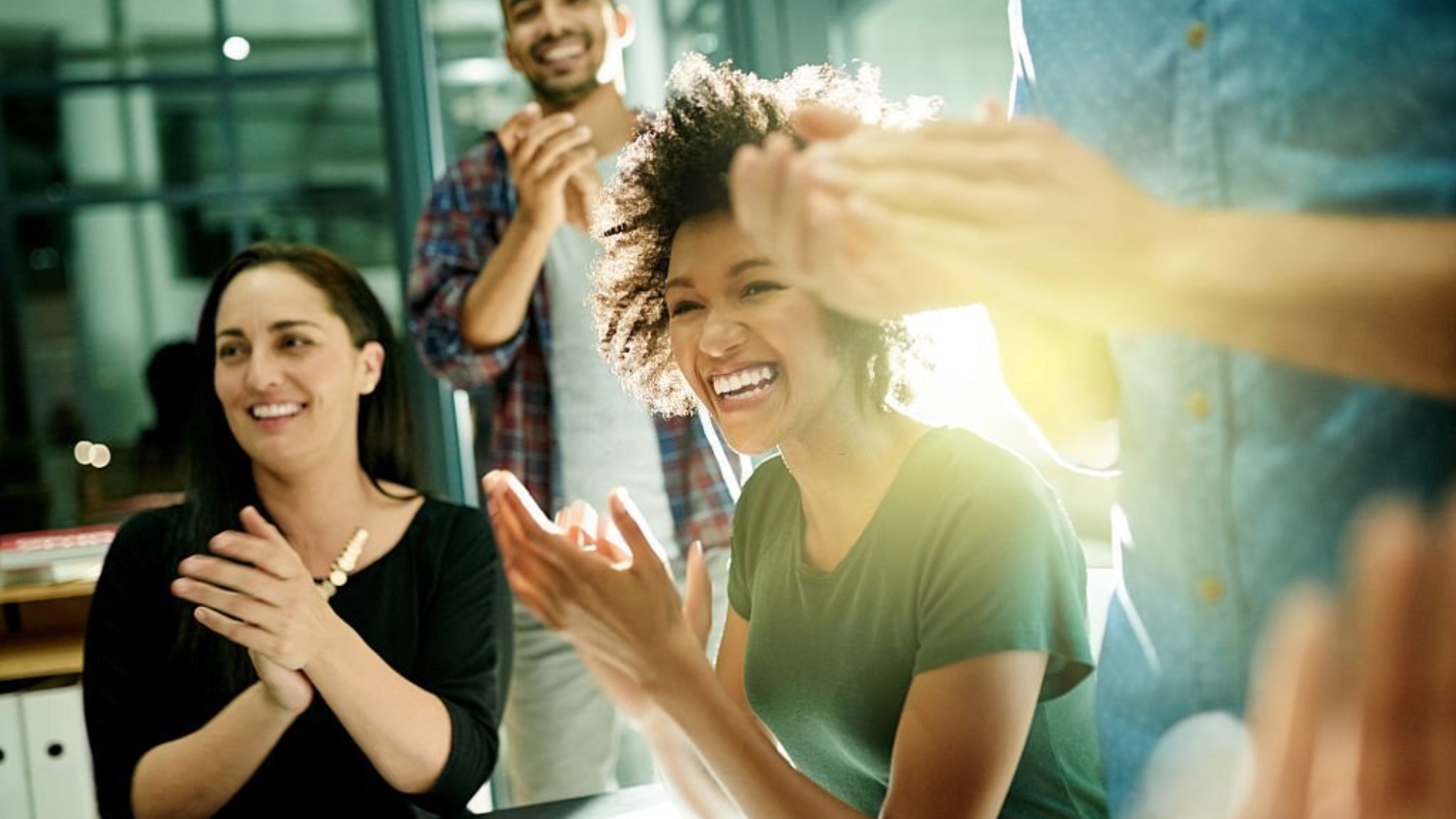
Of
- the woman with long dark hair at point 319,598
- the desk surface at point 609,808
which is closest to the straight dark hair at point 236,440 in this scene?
the woman with long dark hair at point 319,598

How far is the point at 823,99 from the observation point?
59 centimetres

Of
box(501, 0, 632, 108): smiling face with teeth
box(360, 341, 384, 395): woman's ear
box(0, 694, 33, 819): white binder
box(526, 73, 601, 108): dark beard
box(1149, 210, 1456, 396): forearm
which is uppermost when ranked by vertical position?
box(501, 0, 632, 108): smiling face with teeth

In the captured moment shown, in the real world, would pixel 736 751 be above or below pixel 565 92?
below

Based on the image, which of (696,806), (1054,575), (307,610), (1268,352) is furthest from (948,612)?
(307,610)

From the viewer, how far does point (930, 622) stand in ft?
2.05

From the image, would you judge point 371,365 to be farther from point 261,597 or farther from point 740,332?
point 740,332

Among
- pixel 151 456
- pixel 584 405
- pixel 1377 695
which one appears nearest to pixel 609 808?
pixel 584 405

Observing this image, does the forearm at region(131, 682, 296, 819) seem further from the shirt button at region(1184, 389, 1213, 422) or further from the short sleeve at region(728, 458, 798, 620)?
the shirt button at region(1184, 389, 1213, 422)

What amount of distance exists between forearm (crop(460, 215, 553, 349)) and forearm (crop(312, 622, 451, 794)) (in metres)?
0.37

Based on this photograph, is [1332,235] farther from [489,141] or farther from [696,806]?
[489,141]

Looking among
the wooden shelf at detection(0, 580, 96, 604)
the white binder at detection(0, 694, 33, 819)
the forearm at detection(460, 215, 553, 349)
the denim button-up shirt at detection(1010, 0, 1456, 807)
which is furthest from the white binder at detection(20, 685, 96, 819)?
the denim button-up shirt at detection(1010, 0, 1456, 807)

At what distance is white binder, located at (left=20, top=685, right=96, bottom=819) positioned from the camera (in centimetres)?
117

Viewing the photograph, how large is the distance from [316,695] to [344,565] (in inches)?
4.0

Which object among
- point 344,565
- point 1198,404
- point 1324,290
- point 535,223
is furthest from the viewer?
point 535,223
